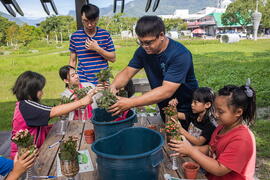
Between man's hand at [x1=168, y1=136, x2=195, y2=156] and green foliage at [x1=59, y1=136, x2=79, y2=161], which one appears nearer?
green foliage at [x1=59, y1=136, x2=79, y2=161]

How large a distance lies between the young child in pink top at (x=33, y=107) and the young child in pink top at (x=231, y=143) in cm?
107

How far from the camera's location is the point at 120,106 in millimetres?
1902

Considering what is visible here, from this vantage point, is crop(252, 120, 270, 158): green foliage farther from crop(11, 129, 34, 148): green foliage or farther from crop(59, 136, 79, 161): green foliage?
crop(11, 129, 34, 148): green foliage

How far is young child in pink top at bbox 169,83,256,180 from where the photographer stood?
4.97 ft

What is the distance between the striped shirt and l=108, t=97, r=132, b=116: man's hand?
1.51 m

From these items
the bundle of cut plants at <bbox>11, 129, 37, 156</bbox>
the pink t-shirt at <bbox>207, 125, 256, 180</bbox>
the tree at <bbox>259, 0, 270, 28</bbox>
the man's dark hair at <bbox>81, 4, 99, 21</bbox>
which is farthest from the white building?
the bundle of cut plants at <bbox>11, 129, 37, 156</bbox>

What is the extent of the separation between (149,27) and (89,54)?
158 centimetres

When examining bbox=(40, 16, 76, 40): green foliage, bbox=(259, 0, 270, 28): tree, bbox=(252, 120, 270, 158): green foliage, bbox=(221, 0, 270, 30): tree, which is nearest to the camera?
bbox=(252, 120, 270, 158): green foliage

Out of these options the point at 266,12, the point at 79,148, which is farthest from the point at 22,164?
the point at 266,12

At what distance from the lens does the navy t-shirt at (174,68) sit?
6.98 ft

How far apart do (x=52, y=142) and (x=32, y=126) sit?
23 centimetres

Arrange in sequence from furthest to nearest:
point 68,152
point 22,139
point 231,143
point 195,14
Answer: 1. point 195,14
2. point 231,143
3. point 22,139
4. point 68,152

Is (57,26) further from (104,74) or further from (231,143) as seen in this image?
(231,143)

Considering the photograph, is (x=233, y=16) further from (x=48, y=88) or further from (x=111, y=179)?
(x=111, y=179)
